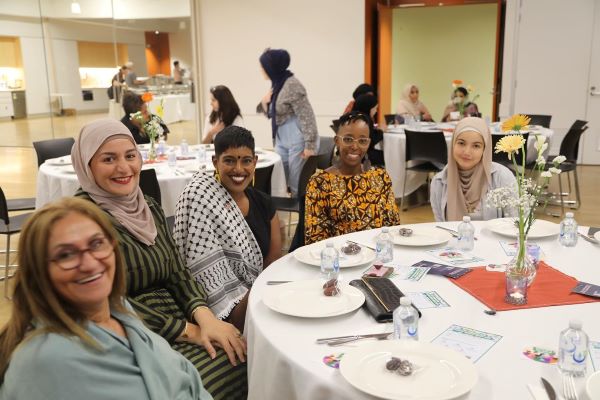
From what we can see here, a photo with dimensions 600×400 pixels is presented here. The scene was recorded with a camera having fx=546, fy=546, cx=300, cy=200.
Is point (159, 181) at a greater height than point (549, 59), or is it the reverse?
point (549, 59)

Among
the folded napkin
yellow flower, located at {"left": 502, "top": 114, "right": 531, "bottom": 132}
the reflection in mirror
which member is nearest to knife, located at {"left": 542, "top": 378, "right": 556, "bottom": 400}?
the folded napkin

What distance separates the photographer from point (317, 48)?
378 inches

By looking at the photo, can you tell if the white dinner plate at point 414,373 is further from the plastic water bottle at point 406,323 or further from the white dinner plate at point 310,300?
the white dinner plate at point 310,300

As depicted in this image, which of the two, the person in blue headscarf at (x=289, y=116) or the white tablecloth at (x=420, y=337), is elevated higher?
the person in blue headscarf at (x=289, y=116)

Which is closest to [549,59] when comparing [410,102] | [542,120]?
[542,120]

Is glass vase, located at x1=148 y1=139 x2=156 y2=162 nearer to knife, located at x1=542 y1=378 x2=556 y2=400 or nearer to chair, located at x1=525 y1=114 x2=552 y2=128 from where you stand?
knife, located at x1=542 y1=378 x2=556 y2=400

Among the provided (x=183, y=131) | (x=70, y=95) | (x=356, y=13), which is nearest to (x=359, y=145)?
(x=356, y=13)

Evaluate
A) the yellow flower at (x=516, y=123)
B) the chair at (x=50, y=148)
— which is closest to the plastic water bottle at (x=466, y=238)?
the yellow flower at (x=516, y=123)

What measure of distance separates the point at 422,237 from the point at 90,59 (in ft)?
34.7

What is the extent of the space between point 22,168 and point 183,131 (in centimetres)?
320

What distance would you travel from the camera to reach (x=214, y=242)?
7.49 feet

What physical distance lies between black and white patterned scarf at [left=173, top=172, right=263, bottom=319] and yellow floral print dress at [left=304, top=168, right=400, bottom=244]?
0.45 meters

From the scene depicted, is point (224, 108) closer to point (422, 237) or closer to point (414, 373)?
point (422, 237)

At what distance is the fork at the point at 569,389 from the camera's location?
1.26 meters
